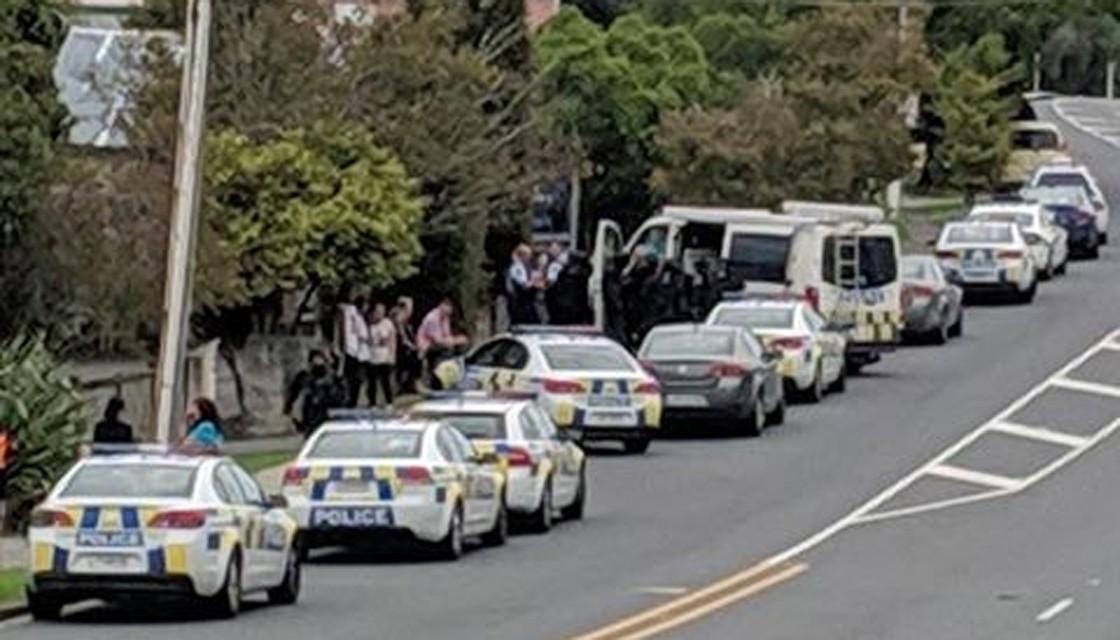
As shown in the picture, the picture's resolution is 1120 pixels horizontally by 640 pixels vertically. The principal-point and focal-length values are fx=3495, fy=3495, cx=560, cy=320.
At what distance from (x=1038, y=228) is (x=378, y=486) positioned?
36.5 meters

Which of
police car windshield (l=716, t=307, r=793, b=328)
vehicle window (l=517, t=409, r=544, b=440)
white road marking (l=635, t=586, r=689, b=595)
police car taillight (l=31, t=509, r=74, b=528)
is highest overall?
police car windshield (l=716, t=307, r=793, b=328)

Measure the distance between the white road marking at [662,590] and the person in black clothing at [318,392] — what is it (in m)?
12.0

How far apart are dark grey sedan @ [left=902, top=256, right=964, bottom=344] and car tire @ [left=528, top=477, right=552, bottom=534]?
21023mm

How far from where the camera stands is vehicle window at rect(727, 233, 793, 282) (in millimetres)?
54781

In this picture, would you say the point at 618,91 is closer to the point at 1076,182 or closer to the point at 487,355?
the point at 1076,182

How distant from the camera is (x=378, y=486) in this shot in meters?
31.7

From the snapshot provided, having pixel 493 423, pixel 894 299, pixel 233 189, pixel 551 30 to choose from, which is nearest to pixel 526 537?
pixel 493 423

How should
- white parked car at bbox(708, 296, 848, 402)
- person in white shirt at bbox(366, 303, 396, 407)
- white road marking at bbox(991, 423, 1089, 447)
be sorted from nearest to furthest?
white road marking at bbox(991, 423, 1089, 447) < person in white shirt at bbox(366, 303, 396, 407) < white parked car at bbox(708, 296, 848, 402)

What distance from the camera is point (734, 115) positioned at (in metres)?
66.8

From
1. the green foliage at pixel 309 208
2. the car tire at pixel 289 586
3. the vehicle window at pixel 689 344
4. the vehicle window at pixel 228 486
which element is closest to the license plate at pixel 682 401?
the vehicle window at pixel 689 344

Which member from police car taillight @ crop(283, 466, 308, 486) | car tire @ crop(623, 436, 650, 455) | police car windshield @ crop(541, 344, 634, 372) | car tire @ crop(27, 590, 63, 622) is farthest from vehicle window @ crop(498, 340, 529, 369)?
car tire @ crop(27, 590, 63, 622)

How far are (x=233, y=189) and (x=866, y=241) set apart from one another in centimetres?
1209

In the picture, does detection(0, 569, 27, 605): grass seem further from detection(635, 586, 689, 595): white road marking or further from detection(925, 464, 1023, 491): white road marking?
detection(925, 464, 1023, 491): white road marking

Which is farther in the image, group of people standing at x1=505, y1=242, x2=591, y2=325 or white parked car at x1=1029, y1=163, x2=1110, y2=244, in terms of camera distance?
white parked car at x1=1029, y1=163, x2=1110, y2=244
